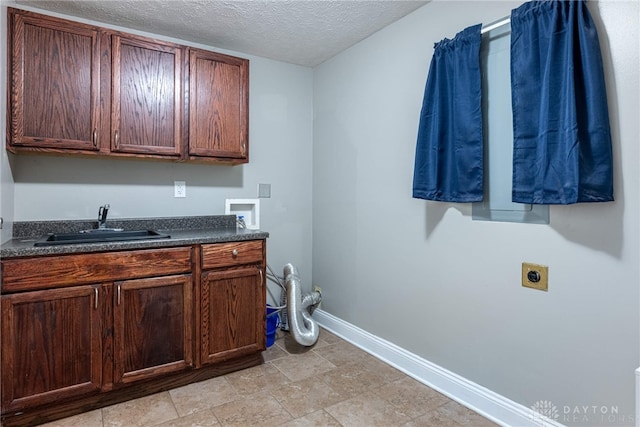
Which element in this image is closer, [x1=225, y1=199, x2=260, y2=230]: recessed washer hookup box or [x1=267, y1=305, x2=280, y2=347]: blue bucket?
[x1=267, y1=305, x2=280, y2=347]: blue bucket

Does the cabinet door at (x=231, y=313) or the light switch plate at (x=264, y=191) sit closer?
the cabinet door at (x=231, y=313)

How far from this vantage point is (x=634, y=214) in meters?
1.40

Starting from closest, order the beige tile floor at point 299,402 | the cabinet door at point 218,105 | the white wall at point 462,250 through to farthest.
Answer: the white wall at point 462,250, the beige tile floor at point 299,402, the cabinet door at point 218,105

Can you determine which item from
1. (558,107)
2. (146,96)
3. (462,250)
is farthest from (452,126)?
(146,96)

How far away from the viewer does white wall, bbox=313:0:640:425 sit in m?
1.44

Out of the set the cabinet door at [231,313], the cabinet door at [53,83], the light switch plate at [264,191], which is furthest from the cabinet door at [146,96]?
the cabinet door at [231,313]

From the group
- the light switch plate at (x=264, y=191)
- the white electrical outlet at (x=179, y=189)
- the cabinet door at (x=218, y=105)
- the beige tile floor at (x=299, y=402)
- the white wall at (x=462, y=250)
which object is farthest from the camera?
the light switch plate at (x=264, y=191)

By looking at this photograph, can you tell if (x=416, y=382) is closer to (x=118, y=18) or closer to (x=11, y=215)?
(x=11, y=215)

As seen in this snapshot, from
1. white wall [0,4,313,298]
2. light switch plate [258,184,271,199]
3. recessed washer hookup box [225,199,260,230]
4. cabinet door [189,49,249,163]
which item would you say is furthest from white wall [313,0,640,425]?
cabinet door [189,49,249,163]

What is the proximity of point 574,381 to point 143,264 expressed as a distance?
221 centimetres

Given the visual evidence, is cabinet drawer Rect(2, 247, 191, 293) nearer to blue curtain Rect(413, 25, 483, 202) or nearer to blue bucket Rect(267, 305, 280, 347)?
blue bucket Rect(267, 305, 280, 347)

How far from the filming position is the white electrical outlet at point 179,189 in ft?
9.02

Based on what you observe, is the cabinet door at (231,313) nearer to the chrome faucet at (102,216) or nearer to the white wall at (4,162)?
the chrome faucet at (102,216)

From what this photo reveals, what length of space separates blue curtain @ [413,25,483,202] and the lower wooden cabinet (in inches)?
47.2
